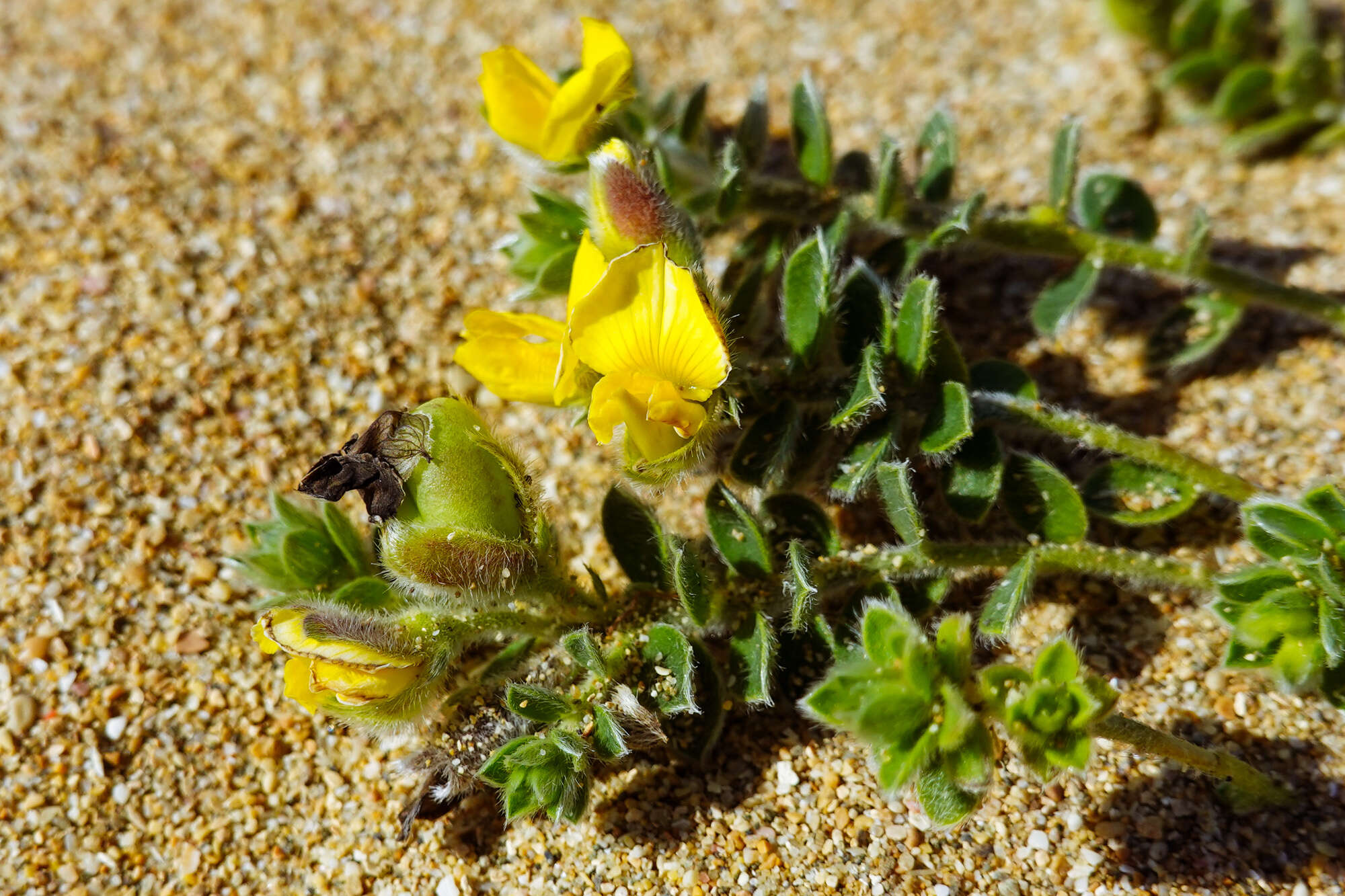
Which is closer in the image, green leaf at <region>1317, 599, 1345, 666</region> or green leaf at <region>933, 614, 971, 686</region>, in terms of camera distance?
green leaf at <region>933, 614, 971, 686</region>

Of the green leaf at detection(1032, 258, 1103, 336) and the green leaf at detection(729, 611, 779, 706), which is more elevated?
the green leaf at detection(1032, 258, 1103, 336)

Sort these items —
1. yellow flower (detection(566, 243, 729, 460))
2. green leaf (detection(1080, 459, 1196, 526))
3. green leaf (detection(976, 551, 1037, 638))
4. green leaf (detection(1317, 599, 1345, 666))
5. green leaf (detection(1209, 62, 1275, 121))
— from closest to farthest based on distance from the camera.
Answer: yellow flower (detection(566, 243, 729, 460)) < green leaf (detection(1317, 599, 1345, 666)) < green leaf (detection(976, 551, 1037, 638)) < green leaf (detection(1080, 459, 1196, 526)) < green leaf (detection(1209, 62, 1275, 121))

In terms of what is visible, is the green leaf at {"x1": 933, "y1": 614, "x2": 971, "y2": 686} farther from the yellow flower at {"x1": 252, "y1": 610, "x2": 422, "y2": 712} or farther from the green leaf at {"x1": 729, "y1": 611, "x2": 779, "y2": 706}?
the yellow flower at {"x1": 252, "y1": 610, "x2": 422, "y2": 712}

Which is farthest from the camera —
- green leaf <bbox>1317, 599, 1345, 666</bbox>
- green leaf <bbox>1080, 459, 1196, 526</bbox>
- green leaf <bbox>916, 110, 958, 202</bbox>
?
green leaf <bbox>916, 110, 958, 202</bbox>

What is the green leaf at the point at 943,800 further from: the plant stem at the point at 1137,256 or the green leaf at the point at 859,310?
the plant stem at the point at 1137,256

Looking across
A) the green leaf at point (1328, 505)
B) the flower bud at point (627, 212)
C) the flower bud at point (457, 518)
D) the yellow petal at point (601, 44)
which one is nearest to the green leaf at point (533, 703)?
the flower bud at point (457, 518)

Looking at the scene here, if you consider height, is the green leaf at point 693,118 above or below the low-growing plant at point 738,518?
above

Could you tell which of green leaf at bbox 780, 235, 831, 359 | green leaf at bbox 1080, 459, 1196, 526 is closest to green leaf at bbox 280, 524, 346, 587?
green leaf at bbox 780, 235, 831, 359
